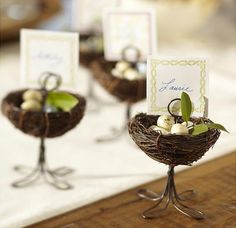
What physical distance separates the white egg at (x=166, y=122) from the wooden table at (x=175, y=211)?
0.61ft

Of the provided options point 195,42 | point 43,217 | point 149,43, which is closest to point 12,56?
point 195,42

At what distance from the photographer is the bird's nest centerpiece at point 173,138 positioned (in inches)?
38.5

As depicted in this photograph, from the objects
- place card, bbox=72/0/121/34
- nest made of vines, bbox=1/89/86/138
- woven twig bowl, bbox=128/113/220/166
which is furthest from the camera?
place card, bbox=72/0/121/34

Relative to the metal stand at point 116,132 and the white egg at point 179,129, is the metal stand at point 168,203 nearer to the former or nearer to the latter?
the white egg at point 179,129

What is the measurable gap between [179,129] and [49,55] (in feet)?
1.48

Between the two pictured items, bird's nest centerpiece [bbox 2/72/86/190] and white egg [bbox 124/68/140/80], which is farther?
white egg [bbox 124/68/140/80]

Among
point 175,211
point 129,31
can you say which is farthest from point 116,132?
A: point 175,211

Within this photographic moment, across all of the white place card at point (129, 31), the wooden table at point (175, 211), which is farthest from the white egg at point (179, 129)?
the white place card at point (129, 31)

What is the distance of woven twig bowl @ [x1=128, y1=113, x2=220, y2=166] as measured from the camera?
0.98 metres

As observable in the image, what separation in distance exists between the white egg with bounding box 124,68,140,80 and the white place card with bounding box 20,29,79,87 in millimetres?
255

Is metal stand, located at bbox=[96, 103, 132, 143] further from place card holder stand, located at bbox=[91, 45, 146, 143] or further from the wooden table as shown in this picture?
the wooden table

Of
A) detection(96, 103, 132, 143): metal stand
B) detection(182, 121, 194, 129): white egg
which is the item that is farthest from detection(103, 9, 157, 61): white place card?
detection(182, 121, 194, 129): white egg

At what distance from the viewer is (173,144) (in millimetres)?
975

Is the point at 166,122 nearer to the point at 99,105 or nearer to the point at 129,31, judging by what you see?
the point at 129,31
